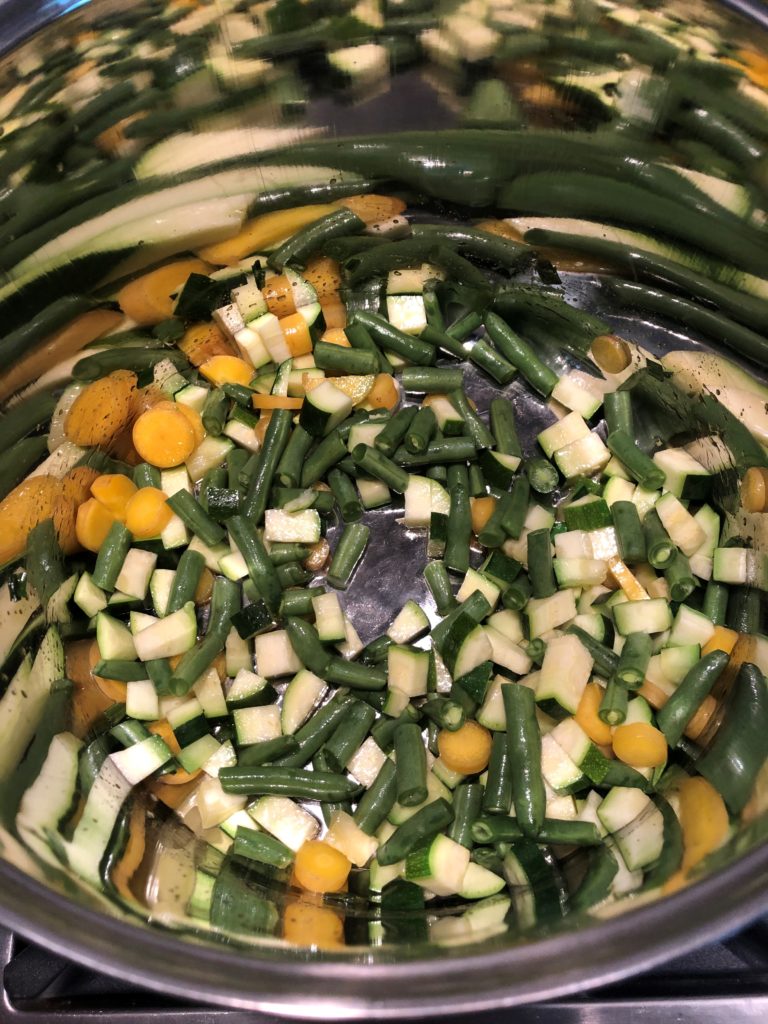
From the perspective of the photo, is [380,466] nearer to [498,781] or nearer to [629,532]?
[629,532]

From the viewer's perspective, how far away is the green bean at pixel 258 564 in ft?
7.88

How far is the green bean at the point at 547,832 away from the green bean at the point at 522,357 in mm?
1366

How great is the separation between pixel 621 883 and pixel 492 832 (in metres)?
0.33

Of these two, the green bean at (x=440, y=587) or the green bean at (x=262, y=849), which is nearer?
the green bean at (x=262, y=849)

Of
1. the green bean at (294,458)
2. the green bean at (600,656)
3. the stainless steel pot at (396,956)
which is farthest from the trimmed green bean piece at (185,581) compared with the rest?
the green bean at (600,656)

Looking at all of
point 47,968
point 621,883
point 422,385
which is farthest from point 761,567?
point 47,968

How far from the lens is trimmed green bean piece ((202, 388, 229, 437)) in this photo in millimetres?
2586

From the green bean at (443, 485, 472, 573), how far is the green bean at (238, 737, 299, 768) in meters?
0.70

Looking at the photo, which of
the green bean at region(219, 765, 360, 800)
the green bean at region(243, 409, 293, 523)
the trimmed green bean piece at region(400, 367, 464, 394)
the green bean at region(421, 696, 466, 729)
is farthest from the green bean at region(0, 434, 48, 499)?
the green bean at region(421, 696, 466, 729)

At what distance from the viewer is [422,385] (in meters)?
2.65

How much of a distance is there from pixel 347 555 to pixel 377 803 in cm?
73

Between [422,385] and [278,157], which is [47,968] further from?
[278,157]

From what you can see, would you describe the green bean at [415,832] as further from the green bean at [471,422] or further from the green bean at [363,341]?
the green bean at [363,341]

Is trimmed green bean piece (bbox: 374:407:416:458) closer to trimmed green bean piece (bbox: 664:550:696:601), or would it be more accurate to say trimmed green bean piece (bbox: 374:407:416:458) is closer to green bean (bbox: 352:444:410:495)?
green bean (bbox: 352:444:410:495)
